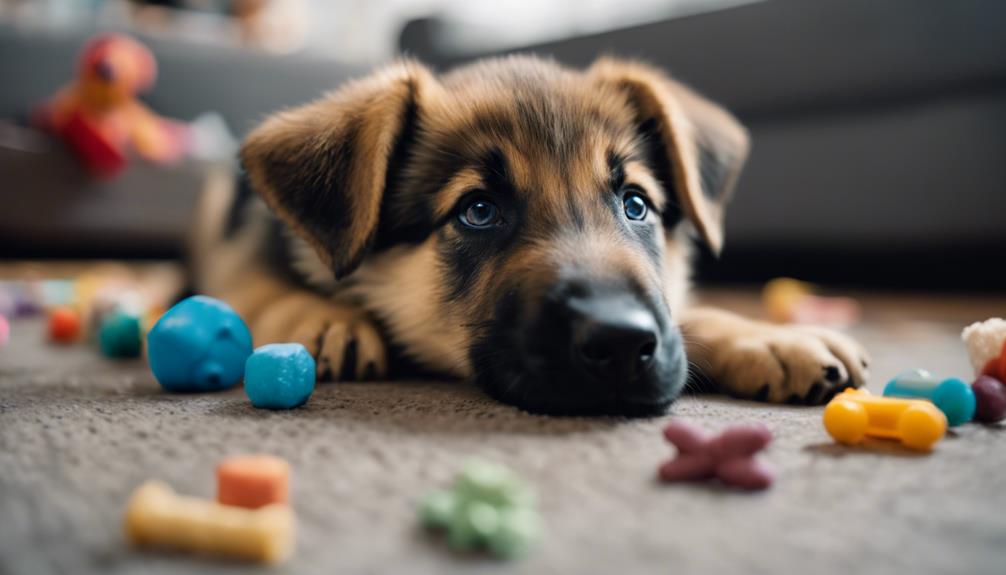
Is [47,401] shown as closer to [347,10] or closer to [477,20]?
[477,20]

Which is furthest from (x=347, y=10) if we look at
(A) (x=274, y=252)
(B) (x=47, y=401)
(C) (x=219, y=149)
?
(B) (x=47, y=401)

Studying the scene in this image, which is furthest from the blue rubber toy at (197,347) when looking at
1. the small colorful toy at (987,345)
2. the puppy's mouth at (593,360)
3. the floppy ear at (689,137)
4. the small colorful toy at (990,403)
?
the small colorful toy at (987,345)

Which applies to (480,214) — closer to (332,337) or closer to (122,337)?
(332,337)

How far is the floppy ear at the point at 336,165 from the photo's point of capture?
2.42 meters

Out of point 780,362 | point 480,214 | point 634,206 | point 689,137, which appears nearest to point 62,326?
point 480,214

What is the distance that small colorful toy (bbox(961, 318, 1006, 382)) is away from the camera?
2.06 metres

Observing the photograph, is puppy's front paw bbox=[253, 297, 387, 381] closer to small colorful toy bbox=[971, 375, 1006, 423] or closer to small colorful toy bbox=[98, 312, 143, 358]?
small colorful toy bbox=[98, 312, 143, 358]

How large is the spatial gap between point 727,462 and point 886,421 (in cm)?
52

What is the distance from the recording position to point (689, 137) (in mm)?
2826

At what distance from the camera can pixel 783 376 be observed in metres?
2.15

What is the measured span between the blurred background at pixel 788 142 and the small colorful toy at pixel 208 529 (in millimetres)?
3617

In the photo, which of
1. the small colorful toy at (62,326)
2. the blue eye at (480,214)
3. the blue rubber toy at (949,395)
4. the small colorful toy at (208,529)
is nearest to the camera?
the small colorful toy at (208,529)

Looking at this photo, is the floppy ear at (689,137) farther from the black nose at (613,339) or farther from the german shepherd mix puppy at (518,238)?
the black nose at (613,339)

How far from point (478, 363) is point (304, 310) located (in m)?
0.82
